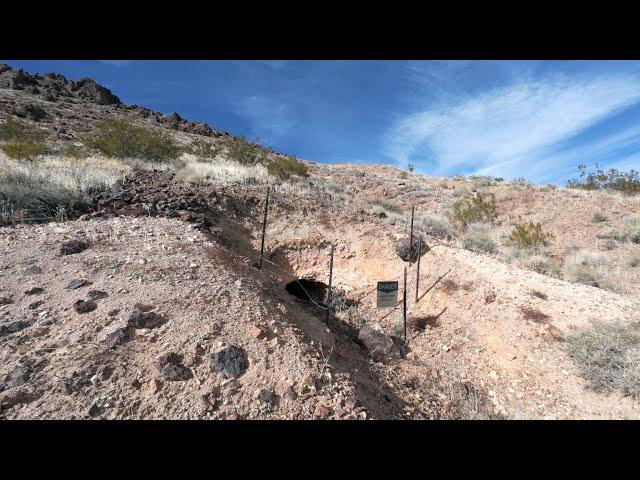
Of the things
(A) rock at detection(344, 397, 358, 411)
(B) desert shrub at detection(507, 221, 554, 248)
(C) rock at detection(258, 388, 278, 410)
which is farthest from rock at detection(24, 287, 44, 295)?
(B) desert shrub at detection(507, 221, 554, 248)

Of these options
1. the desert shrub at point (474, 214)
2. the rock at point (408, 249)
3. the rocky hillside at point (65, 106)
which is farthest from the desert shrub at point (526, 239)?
the rocky hillside at point (65, 106)

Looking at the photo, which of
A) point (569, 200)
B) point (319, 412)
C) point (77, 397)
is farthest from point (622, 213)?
point (77, 397)

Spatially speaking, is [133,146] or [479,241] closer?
[479,241]

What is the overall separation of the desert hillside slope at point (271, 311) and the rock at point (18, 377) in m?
0.01

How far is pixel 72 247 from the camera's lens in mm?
5707

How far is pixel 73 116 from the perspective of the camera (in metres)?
24.8

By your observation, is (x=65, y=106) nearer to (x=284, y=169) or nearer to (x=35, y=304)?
(x=284, y=169)

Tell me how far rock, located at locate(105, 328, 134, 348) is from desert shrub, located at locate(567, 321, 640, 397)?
Answer: 7.17 metres

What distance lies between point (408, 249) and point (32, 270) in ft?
27.2

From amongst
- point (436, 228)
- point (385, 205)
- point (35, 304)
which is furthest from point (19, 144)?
point (436, 228)

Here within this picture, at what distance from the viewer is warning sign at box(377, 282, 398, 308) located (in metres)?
6.81

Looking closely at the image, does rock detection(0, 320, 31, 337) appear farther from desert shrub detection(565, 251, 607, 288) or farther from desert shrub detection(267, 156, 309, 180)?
desert shrub detection(565, 251, 607, 288)

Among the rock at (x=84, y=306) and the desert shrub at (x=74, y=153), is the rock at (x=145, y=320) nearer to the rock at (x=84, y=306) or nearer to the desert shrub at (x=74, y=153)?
the rock at (x=84, y=306)

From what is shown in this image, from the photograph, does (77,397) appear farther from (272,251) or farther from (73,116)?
(73,116)
